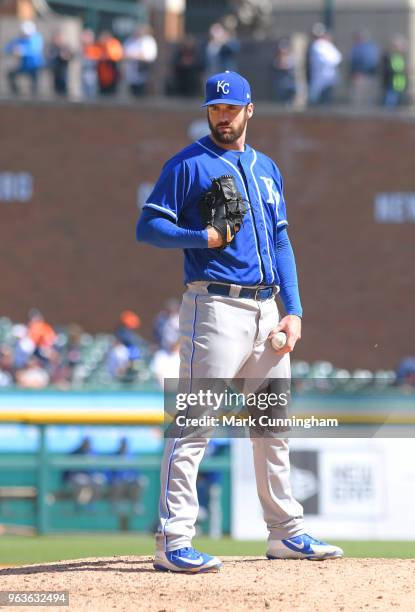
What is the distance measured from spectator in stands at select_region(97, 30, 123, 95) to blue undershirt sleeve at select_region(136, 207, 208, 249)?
752 inches

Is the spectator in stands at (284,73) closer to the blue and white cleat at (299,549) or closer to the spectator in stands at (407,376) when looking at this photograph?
the spectator in stands at (407,376)

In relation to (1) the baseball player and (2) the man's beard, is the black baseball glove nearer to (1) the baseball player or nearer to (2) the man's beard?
(1) the baseball player

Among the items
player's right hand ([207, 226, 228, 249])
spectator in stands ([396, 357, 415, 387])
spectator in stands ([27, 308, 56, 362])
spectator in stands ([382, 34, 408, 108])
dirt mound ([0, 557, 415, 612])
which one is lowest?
dirt mound ([0, 557, 415, 612])

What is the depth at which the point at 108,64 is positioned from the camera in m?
25.2

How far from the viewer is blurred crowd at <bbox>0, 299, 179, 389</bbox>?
54.0ft

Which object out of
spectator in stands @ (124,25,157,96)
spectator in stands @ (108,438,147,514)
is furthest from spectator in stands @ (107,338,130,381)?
spectator in stands @ (124,25,157,96)

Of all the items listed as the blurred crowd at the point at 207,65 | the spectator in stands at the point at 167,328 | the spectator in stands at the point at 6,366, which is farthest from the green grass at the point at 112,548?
the blurred crowd at the point at 207,65

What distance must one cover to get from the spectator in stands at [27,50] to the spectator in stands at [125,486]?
46.0ft

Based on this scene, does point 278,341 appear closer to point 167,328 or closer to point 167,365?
point 167,365

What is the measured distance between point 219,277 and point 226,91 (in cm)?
79

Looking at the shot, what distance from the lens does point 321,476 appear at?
1080 centimetres

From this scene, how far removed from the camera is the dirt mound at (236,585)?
17.7 feet

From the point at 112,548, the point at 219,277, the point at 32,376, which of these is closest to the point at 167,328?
the point at 32,376

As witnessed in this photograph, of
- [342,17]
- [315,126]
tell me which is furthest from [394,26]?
[315,126]
